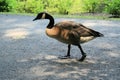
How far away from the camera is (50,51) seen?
8414 mm

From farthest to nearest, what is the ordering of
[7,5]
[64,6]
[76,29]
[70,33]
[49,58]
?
[64,6], [7,5], [49,58], [76,29], [70,33]

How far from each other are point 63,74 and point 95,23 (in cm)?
685

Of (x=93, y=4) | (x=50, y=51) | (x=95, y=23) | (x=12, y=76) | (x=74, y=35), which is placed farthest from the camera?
(x=93, y=4)

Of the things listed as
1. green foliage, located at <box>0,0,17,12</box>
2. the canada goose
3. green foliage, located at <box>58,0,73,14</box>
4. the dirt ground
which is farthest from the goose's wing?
green foliage, located at <box>58,0,73,14</box>

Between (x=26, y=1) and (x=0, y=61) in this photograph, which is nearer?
(x=0, y=61)

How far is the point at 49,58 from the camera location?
7.70 m

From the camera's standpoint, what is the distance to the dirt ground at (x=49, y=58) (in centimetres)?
643

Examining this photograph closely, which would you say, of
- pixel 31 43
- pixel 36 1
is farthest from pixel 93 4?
pixel 31 43

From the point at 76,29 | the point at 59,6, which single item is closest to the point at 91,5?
the point at 59,6

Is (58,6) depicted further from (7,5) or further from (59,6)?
(7,5)

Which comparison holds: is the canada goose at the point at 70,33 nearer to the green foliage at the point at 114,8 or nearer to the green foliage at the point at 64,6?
the green foliage at the point at 114,8

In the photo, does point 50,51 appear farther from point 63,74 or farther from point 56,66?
point 63,74

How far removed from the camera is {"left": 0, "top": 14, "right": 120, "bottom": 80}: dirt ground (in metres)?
6.43

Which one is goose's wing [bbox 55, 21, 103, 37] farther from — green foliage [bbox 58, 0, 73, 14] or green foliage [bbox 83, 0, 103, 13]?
green foliage [bbox 58, 0, 73, 14]
